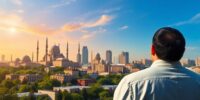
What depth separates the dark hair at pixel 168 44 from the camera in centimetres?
139

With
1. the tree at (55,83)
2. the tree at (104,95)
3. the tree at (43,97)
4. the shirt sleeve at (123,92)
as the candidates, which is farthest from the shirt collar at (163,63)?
the tree at (55,83)

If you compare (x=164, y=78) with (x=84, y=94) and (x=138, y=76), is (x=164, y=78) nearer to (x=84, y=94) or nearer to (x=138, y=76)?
(x=138, y=76)

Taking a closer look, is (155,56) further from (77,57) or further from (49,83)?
(77,57)

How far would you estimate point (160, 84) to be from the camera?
4.35 feet

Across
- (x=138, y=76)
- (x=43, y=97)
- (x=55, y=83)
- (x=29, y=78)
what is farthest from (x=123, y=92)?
(x=29, y=78)

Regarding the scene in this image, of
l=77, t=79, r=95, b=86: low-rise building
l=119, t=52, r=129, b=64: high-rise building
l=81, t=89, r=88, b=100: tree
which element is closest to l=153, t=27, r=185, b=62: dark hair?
l=81, t=89, r=88, b=100: tree

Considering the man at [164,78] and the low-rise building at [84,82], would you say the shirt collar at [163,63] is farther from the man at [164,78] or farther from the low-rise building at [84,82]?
the low-rise building at [84,82]

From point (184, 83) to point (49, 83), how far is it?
3925cm

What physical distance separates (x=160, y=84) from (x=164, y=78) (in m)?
0.03

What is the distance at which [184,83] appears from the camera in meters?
1.37

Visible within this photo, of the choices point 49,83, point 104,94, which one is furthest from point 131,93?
point 49,83

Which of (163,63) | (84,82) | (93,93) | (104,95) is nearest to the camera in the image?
(163,63)

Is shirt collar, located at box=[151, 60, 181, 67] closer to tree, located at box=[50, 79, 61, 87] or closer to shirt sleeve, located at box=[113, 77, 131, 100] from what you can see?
shirt sleeve, located at box=[113, 77, 131, 100]

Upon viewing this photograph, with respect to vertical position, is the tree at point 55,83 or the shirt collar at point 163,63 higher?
the shirt collar at point 163,63
